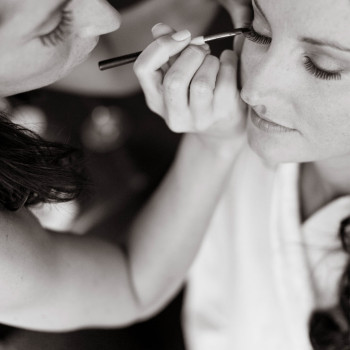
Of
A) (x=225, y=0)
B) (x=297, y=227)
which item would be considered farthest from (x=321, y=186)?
(x=225, y=0)

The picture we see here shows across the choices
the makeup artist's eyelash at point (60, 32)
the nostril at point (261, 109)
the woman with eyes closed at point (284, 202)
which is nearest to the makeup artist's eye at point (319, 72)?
the woman with eyes closed at point (284, 202)

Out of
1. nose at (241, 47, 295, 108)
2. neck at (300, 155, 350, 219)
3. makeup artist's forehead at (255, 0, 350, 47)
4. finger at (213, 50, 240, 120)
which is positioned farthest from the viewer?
neck at (300, 155, 350, 219)

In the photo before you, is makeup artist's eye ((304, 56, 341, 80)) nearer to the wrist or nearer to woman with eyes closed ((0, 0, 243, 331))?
woman with eyes closed ((0, 0, 243, 331))

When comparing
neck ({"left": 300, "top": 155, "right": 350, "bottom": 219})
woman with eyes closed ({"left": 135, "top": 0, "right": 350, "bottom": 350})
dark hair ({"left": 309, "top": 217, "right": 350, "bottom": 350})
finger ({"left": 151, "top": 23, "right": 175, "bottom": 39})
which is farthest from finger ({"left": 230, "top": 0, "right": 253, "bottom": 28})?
dark hair ({"left": 309, "top": 217, "right": 350, "bottom": 350})

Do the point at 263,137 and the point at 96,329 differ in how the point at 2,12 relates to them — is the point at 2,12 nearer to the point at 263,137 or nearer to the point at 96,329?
the point at 263,137

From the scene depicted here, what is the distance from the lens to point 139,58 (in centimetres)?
96

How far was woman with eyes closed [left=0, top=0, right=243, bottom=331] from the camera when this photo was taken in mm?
884

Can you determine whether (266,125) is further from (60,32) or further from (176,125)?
(60,32)

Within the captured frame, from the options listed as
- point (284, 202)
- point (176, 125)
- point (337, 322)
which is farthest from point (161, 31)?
point (337, 322)

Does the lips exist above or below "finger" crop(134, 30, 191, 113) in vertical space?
below

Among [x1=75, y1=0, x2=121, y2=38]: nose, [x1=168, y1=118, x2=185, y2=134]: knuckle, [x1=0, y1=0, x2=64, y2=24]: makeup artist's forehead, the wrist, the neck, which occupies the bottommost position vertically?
the neck

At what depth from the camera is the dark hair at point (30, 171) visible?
899 mm

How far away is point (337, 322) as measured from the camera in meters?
1.17

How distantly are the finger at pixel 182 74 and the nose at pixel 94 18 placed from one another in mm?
115
